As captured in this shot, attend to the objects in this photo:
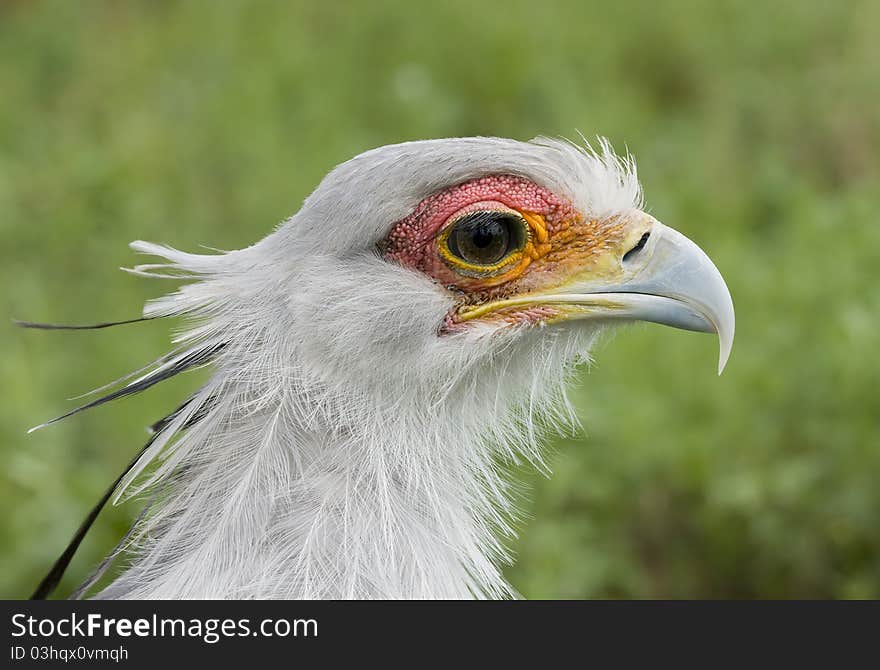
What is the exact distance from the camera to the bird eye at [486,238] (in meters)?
2.46

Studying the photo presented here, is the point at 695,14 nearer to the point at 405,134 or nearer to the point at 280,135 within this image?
the point at 405,134

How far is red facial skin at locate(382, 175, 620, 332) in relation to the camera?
8.00ft

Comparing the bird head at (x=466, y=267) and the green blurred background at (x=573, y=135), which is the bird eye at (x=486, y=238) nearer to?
the bird head at (x=466, y=267)

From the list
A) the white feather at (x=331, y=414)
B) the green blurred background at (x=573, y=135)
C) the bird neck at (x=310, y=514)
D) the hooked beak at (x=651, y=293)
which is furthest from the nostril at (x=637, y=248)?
the green blurred background at (x=573, y=135)

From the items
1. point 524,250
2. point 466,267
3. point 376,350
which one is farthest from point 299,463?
point 524,250

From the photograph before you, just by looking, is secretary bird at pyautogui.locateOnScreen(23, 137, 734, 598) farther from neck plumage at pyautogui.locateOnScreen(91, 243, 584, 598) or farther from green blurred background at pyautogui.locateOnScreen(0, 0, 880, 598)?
green blurred background at pyautogui.locateOnScreen(0, 0, 880, 598)

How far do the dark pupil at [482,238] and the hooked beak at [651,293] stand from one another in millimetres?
114

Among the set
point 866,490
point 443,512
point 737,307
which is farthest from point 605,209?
point 737,307

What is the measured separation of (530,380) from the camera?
2.72 metres

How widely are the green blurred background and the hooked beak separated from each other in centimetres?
149

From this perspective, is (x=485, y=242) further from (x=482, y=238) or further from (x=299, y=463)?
(x=299, y=463)

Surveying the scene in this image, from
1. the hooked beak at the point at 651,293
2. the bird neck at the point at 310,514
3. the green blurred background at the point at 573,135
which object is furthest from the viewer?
the green blurred background at the point at 573,135

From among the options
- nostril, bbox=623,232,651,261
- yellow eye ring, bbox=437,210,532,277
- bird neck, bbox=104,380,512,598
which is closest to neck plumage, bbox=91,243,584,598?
bird neck, bbox=104,380,512,598

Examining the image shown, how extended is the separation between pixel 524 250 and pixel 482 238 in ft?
0.39
